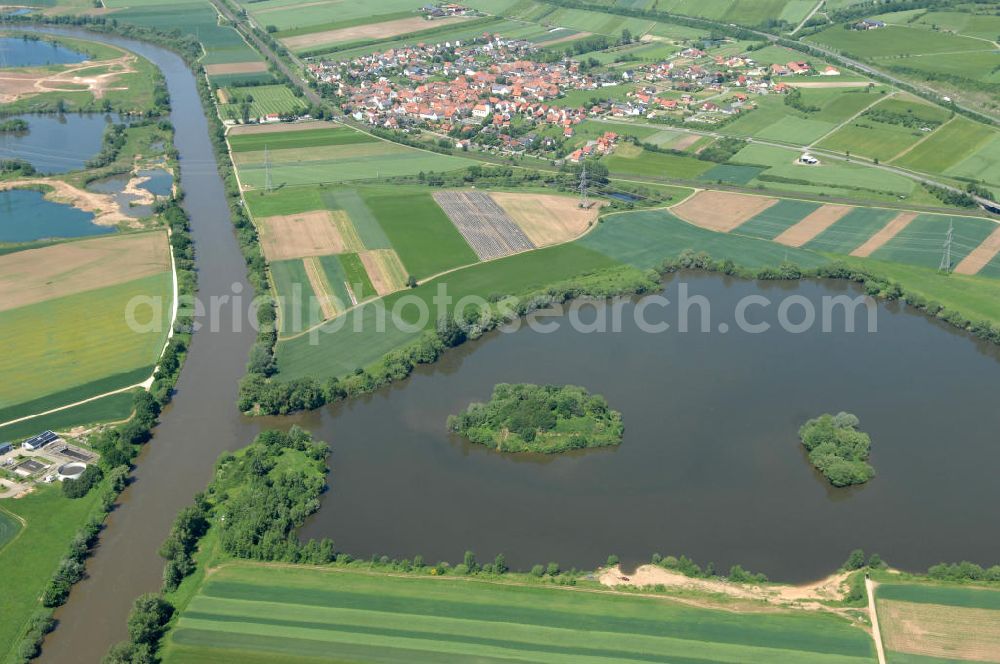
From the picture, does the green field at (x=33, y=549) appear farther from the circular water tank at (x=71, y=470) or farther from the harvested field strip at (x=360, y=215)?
the harvested field strip at (x=360, y=215)

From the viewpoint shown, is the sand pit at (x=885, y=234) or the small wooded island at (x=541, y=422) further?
the sand pit at (x=885, y=234)

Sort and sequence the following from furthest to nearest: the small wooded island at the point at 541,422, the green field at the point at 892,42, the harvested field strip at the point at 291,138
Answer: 1. the green field at the point at 892,42
2. the harvested field strip at the point at 291,138
3. the small wooded island at the point at 541,422

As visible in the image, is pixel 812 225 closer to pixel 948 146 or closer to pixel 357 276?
pixel 948 146

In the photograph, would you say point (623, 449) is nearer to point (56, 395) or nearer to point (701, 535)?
point (701, 535)

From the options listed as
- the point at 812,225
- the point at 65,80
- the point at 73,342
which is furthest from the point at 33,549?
the point at 65,80

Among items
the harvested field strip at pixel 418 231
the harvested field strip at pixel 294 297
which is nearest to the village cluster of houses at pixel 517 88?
the harvested field strip at pixel 418 231

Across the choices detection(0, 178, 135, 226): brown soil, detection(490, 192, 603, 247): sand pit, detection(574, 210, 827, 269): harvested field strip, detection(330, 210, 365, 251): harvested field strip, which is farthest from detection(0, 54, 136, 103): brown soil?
detection(574, 210, 827, 269): harvested field strip

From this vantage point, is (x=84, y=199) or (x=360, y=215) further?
(x=84, y=199)

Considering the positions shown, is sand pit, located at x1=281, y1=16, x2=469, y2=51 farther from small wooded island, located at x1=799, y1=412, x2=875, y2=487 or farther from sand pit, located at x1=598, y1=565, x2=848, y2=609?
sand pit, located at x1=598, y1=565, x2=848, y2=609
